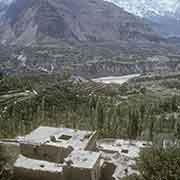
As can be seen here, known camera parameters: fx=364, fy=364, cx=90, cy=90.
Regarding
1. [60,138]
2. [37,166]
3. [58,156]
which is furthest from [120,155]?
[37,166]

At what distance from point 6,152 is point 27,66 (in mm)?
161039

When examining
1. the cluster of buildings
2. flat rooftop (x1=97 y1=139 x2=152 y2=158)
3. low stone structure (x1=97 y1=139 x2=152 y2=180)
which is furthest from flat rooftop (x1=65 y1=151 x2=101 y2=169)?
flat rooftop (x1=97 y1=139 x2=152 y2=158)

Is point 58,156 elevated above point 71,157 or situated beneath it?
situated beneath

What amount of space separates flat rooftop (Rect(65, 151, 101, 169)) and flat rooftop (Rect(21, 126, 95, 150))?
346 centimetres

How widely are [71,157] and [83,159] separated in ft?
3.06

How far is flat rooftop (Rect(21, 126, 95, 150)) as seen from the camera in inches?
1297

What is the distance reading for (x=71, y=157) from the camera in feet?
89.0

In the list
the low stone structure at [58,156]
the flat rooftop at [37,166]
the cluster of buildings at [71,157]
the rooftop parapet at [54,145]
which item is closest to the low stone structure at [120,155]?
the cluster of buildings at [71,157]

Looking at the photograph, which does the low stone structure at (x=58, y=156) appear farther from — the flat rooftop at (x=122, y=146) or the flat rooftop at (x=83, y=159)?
the flat rooftop at (x=122, y=146)

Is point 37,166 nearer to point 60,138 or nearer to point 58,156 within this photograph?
point 58,156

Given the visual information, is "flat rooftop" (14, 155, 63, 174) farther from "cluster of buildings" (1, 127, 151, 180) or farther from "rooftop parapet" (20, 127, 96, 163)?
"rooftop parapet" (20, 127, 96, 163)

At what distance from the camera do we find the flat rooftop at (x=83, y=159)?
26016 mm

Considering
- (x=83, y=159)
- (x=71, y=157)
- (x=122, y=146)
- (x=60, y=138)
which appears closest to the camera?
(x=83, y=159)

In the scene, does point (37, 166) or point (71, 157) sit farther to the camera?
point (71, 157)
